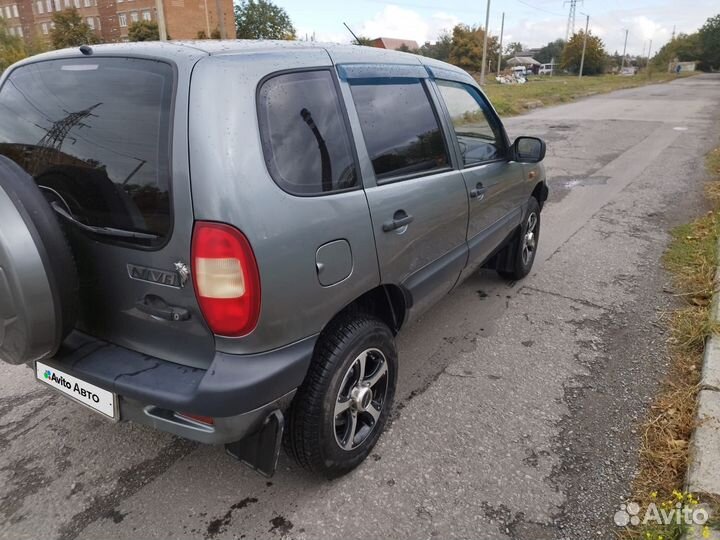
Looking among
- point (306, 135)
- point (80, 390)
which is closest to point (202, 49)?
point (306, 135)

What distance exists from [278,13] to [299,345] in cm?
6452

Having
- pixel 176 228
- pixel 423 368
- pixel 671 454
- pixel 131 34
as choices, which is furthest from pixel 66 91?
pixel 131 34

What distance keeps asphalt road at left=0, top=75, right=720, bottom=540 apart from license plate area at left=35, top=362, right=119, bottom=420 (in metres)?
0.51

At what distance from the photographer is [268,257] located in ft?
5.70

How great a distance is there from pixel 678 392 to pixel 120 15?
79.9 metres

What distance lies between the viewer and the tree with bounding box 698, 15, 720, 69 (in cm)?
7550

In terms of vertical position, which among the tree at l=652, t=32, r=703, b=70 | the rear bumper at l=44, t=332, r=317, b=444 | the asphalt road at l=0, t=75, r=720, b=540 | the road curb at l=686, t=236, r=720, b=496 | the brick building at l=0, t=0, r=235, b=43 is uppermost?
the brick building at l=0, t=0, r=235, b=43

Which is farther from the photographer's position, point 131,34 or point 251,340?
point 131,34

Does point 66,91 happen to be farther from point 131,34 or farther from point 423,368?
point 131,34

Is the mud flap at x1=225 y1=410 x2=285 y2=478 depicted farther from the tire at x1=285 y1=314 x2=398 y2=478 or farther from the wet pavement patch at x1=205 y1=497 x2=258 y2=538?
the wet pavement patch at x1=205 y1=497 x2=258 y2=538

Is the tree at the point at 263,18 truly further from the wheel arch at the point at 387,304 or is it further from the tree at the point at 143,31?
the wheel arch at the point at 387,304

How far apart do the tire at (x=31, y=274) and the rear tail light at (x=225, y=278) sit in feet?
1.66

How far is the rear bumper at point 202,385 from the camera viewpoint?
1.74m

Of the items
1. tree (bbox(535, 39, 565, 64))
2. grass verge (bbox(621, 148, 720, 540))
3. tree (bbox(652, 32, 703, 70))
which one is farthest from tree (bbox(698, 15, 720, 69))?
grass verge (bbox(621, 148, 720, 540))
